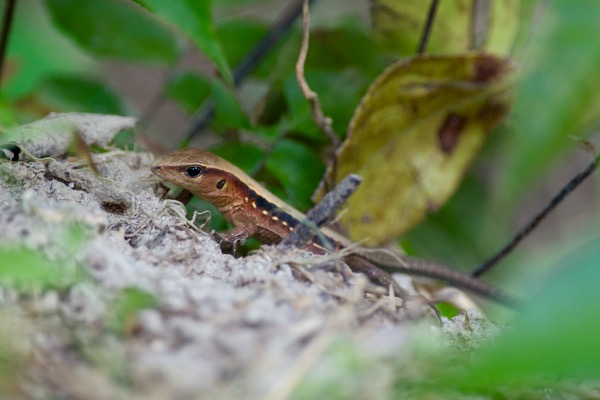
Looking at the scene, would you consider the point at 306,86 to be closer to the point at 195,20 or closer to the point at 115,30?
the point at 195,20

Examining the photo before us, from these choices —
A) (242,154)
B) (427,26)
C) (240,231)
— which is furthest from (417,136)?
(240,231)

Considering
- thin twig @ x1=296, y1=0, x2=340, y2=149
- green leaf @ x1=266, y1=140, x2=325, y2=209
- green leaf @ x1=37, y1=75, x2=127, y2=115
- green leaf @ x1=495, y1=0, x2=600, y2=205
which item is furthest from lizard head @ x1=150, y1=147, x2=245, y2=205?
green leaf @ x1=495, y1=0, x2=600, y2=205

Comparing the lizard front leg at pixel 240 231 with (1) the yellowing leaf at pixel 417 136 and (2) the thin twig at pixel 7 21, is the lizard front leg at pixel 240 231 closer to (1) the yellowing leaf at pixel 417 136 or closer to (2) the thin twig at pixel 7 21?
(1) the yellowing leaf at pixel 417 136

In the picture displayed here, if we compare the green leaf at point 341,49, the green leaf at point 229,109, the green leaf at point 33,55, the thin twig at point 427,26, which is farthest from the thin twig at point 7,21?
the thin twig at point 427,26

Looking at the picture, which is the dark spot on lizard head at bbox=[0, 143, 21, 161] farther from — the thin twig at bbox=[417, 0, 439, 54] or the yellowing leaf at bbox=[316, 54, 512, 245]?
the thin twig at bbox=[417, 0, 439, 54]

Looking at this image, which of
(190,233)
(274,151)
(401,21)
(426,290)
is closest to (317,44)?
(401,21)

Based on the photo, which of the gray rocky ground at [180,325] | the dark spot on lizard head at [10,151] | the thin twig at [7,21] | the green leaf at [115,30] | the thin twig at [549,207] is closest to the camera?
the gray rocky ground at [180,325]
